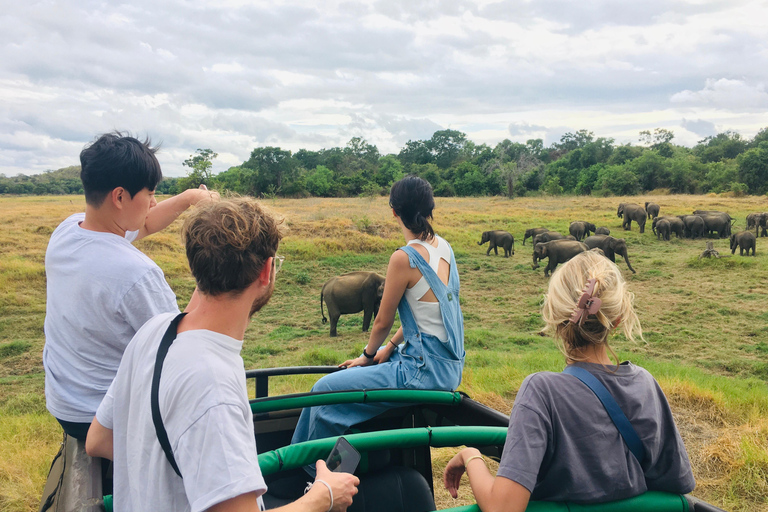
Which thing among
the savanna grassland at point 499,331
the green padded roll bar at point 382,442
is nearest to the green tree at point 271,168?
the savanna grassland at point 499,331

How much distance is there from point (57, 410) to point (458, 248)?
16465 mm

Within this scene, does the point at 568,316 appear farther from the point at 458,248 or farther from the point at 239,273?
the point at 458,248

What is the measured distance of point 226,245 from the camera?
→ 1.22 metres

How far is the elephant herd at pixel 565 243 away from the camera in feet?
30.7

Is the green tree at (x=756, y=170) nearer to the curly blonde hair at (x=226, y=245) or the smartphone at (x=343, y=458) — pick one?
the smartphone at (x=343, y=458)

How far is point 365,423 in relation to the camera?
2197 mm

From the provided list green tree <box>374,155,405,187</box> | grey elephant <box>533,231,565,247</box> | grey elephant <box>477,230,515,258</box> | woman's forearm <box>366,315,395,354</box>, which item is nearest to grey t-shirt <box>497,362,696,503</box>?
woman's forearm <box>366,315,395,354</box>

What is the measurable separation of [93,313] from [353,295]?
759 centimetres

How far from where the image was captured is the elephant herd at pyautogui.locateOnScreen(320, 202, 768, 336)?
30.7 ft

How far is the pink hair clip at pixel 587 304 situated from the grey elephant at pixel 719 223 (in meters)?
22.8

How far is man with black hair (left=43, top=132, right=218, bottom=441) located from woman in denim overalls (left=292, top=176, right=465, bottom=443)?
705mm

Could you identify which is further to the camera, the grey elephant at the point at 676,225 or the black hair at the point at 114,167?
the grey elephant at the point at 676,225

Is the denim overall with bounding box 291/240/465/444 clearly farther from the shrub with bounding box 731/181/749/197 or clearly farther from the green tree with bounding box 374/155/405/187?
the shrub with bounding box 731/181/749/197

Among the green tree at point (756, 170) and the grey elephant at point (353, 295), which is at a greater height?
the green tree at point (756, 170)
